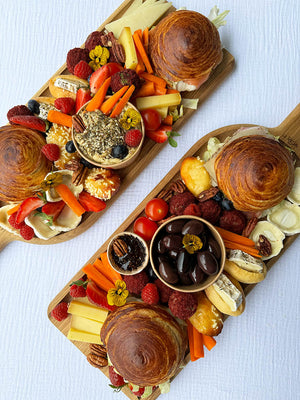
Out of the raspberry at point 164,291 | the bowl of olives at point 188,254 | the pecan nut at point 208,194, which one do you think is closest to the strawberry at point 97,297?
the raspberry at point 164,291

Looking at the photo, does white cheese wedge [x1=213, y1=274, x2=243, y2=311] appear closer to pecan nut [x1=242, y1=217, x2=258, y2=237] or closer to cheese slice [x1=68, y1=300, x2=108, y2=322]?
pecan nut [x1=242, y1=217, x2=258, y2=237]

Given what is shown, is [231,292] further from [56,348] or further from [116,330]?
[56,348]

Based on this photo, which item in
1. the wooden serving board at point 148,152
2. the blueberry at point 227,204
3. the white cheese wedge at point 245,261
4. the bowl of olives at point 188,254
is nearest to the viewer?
the bowl of olives at point 188,254

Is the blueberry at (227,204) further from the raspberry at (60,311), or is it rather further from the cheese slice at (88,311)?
the raspberry at (60,311)

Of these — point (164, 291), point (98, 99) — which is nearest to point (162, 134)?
point (98, 99)

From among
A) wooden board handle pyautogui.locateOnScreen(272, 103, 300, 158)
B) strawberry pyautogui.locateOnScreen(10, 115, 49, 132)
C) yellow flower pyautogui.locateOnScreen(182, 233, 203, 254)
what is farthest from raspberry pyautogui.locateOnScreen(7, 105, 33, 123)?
wooden board handle pyautogui.locateOnScreen(272, 103, 300, 158)
